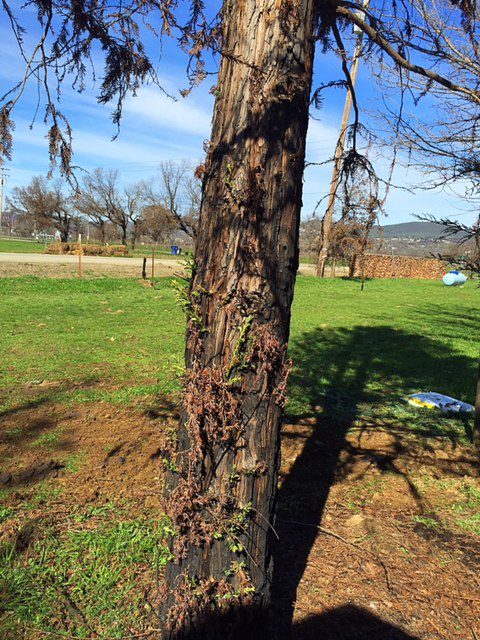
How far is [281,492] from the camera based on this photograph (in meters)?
3.44

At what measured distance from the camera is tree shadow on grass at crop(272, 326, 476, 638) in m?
2.96

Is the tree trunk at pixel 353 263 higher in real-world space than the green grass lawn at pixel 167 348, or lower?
higher

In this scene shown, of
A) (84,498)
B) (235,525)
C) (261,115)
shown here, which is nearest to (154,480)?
(84,498)

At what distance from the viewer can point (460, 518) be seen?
3.20 m

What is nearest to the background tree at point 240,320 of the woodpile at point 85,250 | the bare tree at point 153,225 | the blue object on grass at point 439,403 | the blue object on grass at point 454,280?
the blue object on grass at point 439,403

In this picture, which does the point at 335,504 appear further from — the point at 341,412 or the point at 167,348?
the point at 167,348

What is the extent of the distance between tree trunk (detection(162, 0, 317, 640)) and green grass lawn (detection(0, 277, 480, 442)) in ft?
1.04

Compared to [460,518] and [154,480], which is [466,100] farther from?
[154,480]

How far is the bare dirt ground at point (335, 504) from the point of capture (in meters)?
2.32

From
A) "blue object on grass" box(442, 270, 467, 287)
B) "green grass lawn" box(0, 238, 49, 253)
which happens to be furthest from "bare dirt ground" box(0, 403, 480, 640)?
"green grass lawn" box(0, 238, 49, 253)

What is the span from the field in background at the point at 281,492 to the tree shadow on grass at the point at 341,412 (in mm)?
20

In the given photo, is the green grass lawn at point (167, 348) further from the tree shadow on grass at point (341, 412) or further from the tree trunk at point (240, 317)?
the tree trunk at point (240, 317)

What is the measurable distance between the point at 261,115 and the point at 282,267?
62 cm

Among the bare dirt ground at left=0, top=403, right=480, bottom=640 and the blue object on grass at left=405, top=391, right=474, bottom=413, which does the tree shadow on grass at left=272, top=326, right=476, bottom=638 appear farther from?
the blue object on grass at left=405, top=391, right=474, bottom=413
